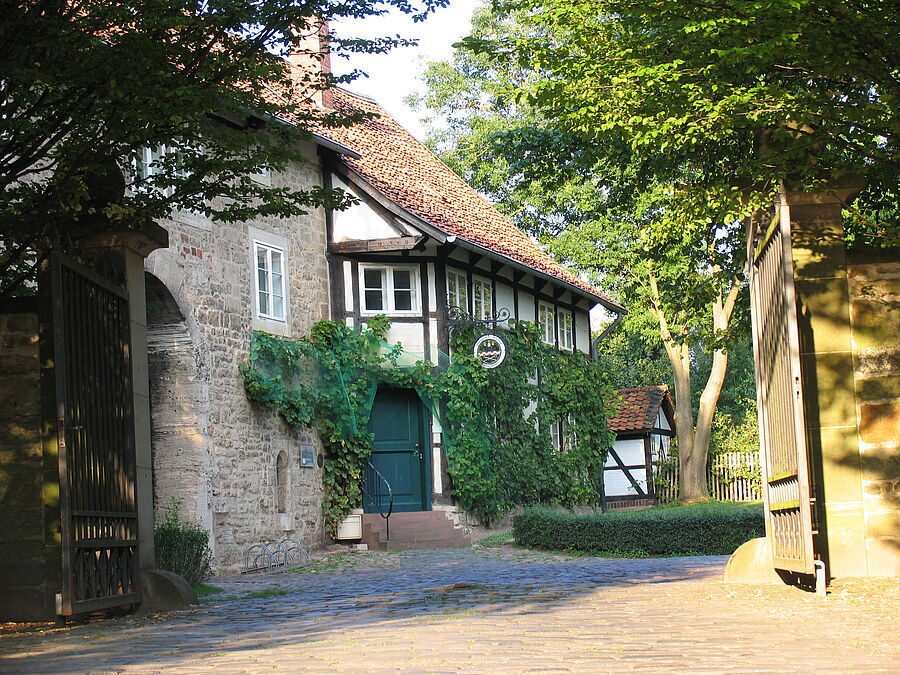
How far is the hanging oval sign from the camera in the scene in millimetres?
20828

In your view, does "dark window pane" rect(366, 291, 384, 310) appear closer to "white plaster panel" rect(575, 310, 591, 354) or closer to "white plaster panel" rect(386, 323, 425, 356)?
"white plaster panel" rect(386, 323, 425, 356)

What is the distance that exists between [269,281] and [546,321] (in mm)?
8832

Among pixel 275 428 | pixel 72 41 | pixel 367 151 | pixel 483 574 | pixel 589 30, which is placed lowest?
pixel 483 574

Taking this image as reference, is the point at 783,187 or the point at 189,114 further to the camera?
the point at 783,187

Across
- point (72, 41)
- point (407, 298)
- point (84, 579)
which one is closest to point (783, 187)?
point (72, 41)

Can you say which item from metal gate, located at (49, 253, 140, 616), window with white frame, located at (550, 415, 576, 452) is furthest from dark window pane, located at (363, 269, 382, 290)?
metal gate, located at (49, 253, 140, 616)

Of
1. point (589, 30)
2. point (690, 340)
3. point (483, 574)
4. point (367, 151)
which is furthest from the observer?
point (367, 151)

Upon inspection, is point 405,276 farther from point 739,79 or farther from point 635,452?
point 635,452

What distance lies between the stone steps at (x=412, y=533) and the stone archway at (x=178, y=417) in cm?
403

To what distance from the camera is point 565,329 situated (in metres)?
26.4

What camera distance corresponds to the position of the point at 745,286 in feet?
45.8

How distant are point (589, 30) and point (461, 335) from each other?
11637 mm

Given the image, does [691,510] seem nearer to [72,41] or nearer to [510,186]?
[72,41]

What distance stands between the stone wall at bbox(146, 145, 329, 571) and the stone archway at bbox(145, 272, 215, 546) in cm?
1
